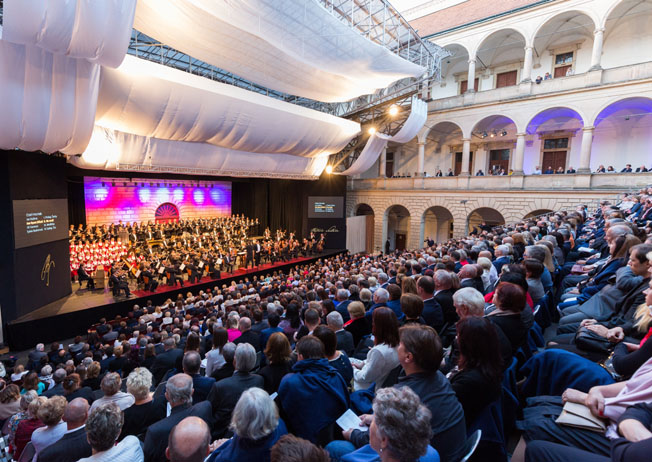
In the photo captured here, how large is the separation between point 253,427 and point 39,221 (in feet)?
40.2

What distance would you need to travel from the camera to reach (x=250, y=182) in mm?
23953

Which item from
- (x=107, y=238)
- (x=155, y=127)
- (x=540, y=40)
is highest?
(x=540, y=40)

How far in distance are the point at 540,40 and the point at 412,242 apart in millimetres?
13114

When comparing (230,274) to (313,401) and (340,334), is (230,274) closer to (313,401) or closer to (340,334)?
(340,334)

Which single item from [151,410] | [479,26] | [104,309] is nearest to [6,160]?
[104,309]

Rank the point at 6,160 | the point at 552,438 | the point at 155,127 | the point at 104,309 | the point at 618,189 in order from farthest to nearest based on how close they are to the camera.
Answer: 1. the point at 618,189
2. the point at 155,127
3. the point at 104,309
4. the point at 6,160
5. the point at 552,438

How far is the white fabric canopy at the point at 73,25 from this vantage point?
19.0 feet

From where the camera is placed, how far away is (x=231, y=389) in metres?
2.98

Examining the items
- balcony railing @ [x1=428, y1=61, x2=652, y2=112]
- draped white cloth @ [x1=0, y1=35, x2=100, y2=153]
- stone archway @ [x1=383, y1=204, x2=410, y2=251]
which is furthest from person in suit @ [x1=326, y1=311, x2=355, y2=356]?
stone archway @ [x1=383, y1=204, x2=410, y2=251]

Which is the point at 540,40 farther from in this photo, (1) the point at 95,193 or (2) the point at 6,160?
(1) the point at 95,193

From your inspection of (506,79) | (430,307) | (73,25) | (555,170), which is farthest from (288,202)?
(430,307)

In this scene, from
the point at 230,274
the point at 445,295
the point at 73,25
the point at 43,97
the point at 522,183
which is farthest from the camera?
the point at 522,183

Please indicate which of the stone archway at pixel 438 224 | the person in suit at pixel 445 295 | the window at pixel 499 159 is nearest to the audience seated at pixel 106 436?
the person in suit at pixel 445 295

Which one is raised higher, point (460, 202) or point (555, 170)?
point (555, 170)
